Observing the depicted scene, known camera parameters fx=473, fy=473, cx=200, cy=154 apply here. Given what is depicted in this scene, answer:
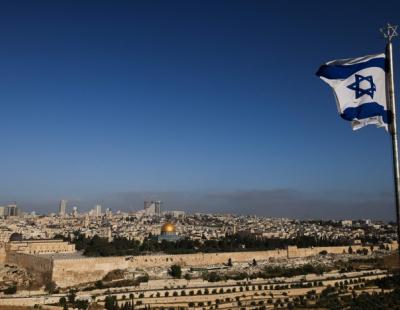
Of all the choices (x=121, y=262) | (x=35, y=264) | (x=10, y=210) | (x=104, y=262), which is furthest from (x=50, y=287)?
(x=10, y=210)

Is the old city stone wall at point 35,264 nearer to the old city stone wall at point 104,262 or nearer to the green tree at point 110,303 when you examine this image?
the old city stone wall at point 104,262

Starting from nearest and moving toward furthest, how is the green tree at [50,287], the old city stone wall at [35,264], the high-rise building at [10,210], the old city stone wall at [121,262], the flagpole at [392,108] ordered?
the flagpole at [392,108] → the green tree at [50,287] → the old city stone wall at [121,262] → the old city stone wall at [35,264] → the high-rise building at [10,210]

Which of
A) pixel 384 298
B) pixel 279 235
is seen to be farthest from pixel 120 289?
pixel 279 235

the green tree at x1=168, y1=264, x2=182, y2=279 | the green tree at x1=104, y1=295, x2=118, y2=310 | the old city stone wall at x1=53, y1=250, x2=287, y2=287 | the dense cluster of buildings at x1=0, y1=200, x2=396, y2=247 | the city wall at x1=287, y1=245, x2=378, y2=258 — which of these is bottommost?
the green tree at x1=104, y1=295, x2=118, y2=310

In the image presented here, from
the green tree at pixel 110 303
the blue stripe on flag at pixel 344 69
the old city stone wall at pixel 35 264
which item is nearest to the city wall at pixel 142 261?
the old city stone wall at pixel 35 264

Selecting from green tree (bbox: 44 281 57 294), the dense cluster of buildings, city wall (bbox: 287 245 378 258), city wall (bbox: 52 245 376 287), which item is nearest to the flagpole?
green tree (bbox: 44 281 57 294)

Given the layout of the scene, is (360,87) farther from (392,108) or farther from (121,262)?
(121,262)

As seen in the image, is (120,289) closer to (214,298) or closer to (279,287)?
(214,298)

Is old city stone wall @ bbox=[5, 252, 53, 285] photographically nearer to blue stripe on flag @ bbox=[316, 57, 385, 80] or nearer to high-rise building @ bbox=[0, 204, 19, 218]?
blue stripe on flag @ bbox=[316, 57, 385, 80]
